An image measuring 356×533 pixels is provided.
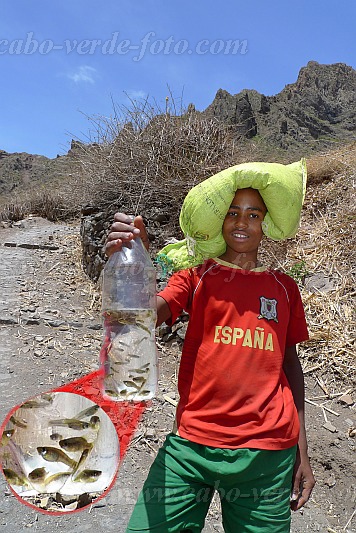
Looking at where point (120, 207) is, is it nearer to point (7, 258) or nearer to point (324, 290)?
point (7, 258)

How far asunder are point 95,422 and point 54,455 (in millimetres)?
171

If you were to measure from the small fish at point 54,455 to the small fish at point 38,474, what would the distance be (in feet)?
0.12

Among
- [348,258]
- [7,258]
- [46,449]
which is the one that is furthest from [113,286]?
[7,258]

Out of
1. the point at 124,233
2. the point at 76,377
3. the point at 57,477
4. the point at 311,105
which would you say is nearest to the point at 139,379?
the point at 57,477

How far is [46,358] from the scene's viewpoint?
4414 mm

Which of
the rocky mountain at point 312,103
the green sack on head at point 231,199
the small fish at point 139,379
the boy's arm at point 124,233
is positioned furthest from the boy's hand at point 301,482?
the rocky mountain at point 312,103

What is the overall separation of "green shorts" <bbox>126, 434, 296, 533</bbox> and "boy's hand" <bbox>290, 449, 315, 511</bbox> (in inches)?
6.2

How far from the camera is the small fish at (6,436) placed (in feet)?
4.75

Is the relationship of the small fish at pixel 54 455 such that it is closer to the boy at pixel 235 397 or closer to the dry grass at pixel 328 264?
the boy at pixel 235 397

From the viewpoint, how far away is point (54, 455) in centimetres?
152

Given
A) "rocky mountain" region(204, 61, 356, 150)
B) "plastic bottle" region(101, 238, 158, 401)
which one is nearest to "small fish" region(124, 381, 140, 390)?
"plastic bottle" region(101, 238, 158, 401)

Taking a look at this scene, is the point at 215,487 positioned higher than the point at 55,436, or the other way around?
the point at 55,436

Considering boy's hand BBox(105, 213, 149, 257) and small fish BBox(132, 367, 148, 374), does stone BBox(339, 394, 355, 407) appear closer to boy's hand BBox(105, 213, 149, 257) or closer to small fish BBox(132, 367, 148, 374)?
small fish BBox(132, 367, 148, 374)

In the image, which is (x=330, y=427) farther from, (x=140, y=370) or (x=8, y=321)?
(x=8, y=321)
